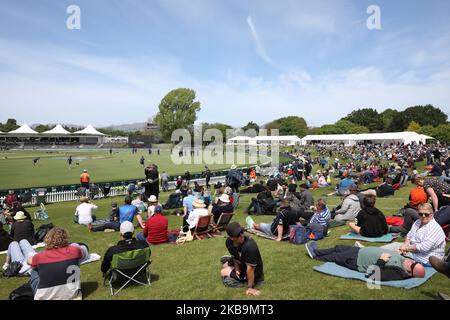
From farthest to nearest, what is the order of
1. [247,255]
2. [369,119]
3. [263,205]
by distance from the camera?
[369,119] → [263,205] → [247,255]

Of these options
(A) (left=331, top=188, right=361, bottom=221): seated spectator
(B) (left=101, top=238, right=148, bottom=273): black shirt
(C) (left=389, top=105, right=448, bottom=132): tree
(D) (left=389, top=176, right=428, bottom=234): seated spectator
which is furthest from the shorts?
(C) (left=389, top=105, right=448, bottom=132): tree

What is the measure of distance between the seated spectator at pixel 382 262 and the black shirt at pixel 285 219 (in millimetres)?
1965

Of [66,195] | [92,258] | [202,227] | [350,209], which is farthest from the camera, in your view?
[66,195]

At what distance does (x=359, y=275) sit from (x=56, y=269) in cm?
481

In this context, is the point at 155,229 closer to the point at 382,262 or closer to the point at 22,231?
the point at 22,231

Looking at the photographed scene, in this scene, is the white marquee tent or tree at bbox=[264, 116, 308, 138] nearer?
the white marquee tent

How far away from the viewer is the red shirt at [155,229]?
8.06 meters

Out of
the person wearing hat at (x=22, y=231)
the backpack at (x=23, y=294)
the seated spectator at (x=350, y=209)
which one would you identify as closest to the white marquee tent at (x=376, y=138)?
the seated spectator at (x=350, y=209)

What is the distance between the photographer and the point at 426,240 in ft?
18.3

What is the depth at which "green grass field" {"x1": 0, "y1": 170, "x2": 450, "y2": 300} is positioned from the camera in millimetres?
5039

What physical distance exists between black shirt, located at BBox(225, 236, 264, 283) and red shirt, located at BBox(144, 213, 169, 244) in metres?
3.15

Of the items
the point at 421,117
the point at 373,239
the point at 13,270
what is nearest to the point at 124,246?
the point at 13,270

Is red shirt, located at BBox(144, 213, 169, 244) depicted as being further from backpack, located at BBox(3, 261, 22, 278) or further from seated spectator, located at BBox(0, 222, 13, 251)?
seated spectator, located at BBox(0, 222, 13, 251)
